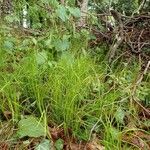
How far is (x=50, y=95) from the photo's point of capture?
224 cm

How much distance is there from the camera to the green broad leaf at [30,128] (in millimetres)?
1983

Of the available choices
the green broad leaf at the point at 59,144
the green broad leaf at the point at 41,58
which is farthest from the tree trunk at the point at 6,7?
the green broad leaf at the point at 59,144

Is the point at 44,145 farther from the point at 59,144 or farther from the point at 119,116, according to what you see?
the point at 119,116

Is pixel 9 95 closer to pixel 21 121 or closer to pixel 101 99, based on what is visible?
pixel 21 121

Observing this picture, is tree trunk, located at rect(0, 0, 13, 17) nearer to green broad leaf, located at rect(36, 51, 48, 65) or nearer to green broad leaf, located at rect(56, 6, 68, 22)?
green broad leaf, located at rect(56, 6, 68, 22)

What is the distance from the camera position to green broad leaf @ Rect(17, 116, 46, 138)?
198 centimetres

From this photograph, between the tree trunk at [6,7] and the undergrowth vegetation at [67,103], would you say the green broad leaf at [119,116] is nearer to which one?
the undergrowth vegetation at [67,103]

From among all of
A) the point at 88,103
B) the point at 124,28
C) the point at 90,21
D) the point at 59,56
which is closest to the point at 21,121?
the point at 88,103

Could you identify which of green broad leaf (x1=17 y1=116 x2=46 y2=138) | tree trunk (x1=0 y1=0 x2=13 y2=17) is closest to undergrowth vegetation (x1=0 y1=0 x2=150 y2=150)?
green broad leaf (x1=17 y1=116 x2=46 y2=138)

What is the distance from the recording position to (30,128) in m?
2.01

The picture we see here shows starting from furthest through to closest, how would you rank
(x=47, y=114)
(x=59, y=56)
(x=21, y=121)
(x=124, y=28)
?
(x=124, y=28)
(x=59, y=56)
(x=47, y=114)
(x=21, y=121)

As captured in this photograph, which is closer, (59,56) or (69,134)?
(69,134)

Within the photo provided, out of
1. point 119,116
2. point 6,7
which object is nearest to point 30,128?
point 119,116

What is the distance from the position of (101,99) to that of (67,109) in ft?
0.80
